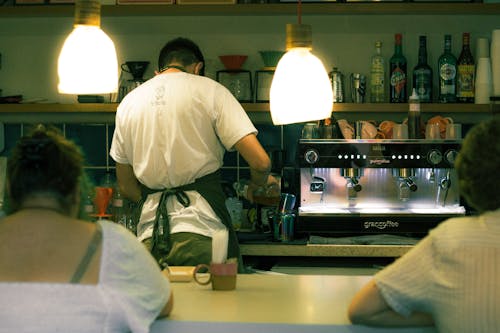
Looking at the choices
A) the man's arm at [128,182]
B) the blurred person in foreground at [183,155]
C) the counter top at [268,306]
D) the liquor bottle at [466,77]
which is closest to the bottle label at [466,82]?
the liquor bottle at [466,77]

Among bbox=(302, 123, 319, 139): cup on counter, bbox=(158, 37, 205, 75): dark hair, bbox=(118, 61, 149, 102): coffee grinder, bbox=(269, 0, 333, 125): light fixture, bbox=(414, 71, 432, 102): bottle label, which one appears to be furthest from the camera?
bbox=(118, 61, 149, 102): coffee grinder

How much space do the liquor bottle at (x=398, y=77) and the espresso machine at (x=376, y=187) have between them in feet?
1.56

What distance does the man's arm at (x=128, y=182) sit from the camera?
365cm

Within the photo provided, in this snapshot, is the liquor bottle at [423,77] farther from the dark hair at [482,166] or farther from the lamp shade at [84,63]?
the dark hair at [482,166]

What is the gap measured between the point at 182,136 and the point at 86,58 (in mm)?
780

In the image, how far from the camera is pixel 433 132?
4.32 meters

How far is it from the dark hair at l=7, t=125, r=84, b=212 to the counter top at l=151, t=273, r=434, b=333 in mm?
449

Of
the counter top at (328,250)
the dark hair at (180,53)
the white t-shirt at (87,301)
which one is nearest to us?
the white t-shirt at (87,301)

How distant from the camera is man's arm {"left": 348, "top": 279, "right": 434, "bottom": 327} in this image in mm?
2119

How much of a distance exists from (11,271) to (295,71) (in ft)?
3.49

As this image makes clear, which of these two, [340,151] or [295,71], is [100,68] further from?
[340,151]

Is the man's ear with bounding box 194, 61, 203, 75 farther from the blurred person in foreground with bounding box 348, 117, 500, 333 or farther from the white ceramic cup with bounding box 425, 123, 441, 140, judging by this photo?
the blurred person in foreground with bounding box 348, 117, 500, 333

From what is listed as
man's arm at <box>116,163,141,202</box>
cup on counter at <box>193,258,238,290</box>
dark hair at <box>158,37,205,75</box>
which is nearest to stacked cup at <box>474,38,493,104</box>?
dark hair at <box>158,37,205,75</box>

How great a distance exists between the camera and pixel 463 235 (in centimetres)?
203
